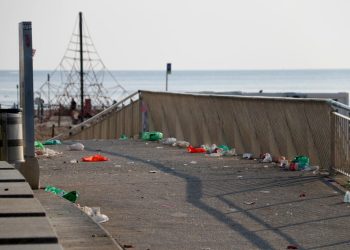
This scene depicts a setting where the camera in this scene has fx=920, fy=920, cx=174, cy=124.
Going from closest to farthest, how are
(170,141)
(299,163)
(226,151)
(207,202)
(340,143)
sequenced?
1. (207,202)
2. (340,143)
3. (299,163)
4. (226,151)
5. (170,141)

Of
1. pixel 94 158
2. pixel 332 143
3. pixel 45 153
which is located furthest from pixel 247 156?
pixel 45 153

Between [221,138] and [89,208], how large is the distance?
9.63 m

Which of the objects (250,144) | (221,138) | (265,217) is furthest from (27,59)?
(221,138)

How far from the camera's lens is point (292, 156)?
1650cm

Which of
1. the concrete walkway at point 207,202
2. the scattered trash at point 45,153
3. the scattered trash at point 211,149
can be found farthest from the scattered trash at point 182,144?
the scattered trash at point 45,153

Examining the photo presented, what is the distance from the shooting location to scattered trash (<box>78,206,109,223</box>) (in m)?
10.4

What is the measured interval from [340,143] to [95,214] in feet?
16.8

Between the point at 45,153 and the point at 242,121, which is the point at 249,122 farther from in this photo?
the point at 45,153

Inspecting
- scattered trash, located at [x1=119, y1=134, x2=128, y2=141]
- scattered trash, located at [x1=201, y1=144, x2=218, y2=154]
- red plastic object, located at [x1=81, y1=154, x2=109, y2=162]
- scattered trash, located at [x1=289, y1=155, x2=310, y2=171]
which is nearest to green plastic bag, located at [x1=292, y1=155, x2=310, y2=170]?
scattered trash, located at [x1=289, y1=155, x2=310, y2=171]

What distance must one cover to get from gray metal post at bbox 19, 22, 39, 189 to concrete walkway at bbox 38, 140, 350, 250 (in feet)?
2.52

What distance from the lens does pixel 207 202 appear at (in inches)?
472

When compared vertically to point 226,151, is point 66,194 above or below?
below

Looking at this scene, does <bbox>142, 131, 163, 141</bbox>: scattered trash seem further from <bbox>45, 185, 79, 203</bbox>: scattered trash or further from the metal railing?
<bbox>45, 185, 79, 203</bbox>: scattered trash

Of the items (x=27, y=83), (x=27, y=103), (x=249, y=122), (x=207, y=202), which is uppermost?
(x=27, y=83)
